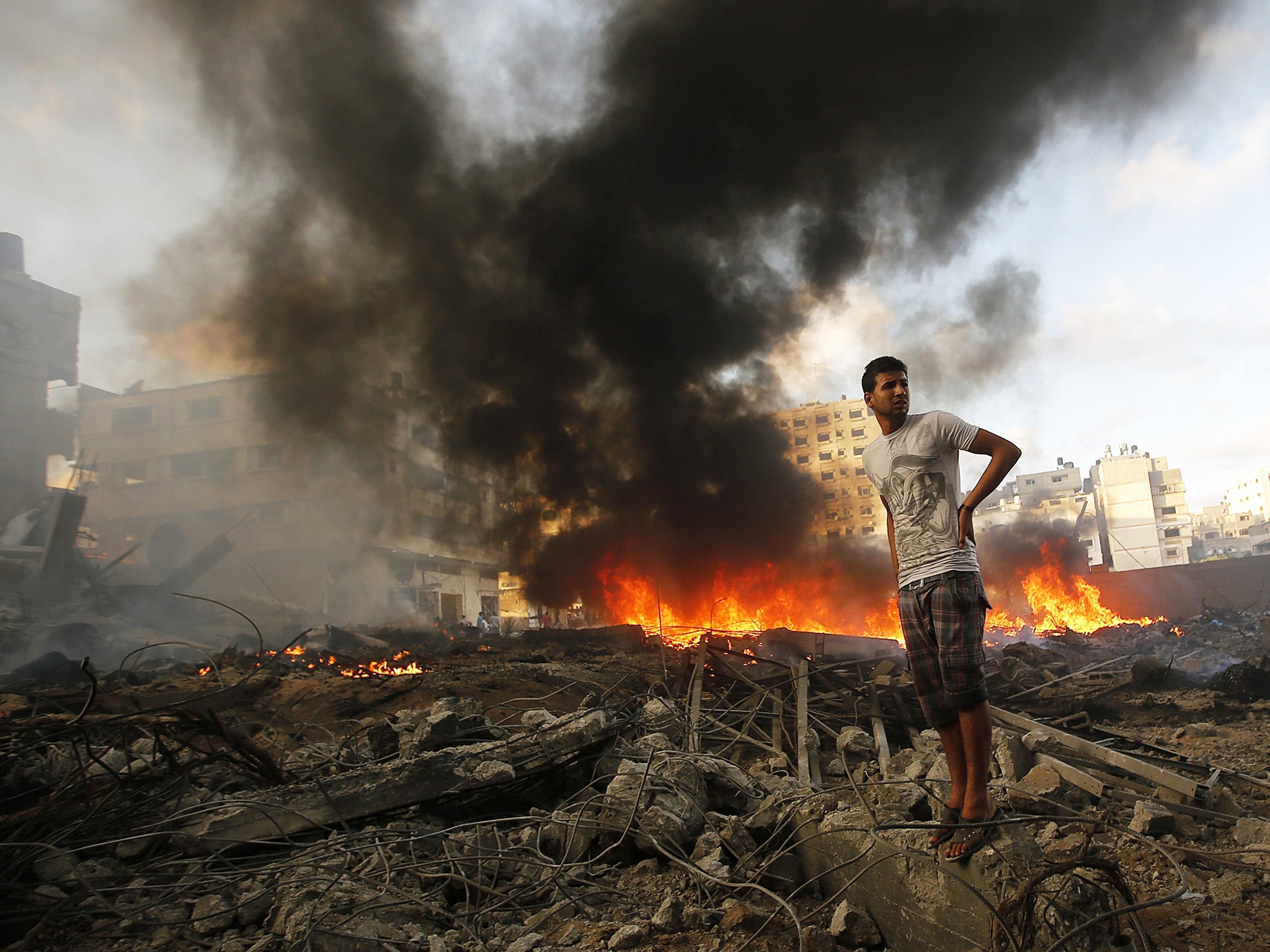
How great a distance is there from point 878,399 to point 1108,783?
333cm

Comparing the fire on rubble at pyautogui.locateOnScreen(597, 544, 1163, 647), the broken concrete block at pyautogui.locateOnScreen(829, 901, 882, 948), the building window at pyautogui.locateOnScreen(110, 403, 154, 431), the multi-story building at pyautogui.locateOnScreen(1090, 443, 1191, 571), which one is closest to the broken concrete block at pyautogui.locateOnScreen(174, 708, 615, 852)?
the broken concrete block at pyautogui.locateOnScreen(829, 901, 882, 948)

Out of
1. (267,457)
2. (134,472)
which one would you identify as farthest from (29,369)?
(267,457)

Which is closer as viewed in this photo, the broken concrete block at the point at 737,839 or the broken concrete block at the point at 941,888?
the broken concrete block at the point at 941,888

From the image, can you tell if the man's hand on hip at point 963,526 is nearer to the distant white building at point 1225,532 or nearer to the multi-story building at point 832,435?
the distant white building at point 1225,532

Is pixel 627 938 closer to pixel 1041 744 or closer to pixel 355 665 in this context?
pixel 1041 744

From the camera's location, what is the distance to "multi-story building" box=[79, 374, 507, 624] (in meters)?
24.6

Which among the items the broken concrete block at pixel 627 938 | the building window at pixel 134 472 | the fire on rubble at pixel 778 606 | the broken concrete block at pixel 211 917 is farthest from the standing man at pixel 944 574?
the building window at pixel 134 472

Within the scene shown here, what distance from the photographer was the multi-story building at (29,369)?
75.7ft

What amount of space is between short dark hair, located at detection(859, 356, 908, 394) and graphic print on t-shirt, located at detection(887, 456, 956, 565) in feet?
1.07

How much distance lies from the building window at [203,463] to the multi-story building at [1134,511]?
58.5 m

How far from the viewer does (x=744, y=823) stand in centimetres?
328

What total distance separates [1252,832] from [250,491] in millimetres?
30185

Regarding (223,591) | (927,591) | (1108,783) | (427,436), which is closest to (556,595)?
(223,591)

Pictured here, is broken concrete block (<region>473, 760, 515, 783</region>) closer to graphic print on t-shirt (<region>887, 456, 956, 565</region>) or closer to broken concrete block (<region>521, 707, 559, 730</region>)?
broken concrete block (<region>521, 707, 559, 730</region>)
